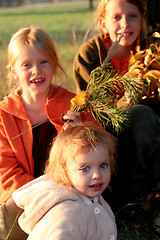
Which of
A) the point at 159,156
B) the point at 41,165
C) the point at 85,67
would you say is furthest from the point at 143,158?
the point at 85,67

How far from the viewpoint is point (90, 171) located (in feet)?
7.00

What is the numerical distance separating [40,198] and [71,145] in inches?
14.1

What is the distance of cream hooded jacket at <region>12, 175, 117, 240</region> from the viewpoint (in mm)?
2033

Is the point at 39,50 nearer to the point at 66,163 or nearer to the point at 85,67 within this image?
the point at 85,67

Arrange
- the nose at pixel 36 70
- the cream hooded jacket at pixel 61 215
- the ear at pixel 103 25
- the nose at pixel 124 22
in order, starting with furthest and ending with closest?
the ear at pixel 103 25, the nose at pixel 124 22, the nose at pixel 36 70, the cream hooded jacket at pixel 61 215

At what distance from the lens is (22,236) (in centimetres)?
261

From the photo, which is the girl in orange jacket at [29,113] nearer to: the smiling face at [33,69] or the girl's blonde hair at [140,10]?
the smiling face at [33,69]

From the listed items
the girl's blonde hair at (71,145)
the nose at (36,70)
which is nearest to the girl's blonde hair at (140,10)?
the nose at (36,70)

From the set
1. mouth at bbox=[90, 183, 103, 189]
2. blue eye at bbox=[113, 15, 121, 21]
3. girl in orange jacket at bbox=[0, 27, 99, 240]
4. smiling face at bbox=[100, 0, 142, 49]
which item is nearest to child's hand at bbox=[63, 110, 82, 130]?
girl in orange jacket at bbox=[0, 27, 99, 240]

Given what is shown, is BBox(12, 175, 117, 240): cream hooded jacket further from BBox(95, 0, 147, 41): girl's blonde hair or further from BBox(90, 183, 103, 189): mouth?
BBox(95, 0, 147, 41): girl's blonde hair

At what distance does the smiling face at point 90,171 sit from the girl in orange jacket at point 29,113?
1.87 ft

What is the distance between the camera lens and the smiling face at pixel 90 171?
2.12 meters

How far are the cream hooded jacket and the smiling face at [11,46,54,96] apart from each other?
790 millimetres

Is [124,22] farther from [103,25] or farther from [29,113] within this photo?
[29,113]
